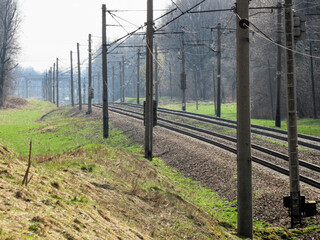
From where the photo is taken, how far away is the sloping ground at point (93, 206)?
241 inches

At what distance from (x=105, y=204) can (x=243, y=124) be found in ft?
11.2

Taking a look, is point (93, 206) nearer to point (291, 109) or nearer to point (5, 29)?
point (291, 109)

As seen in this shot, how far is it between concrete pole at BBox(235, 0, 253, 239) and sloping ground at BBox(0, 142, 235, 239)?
1.89 feet

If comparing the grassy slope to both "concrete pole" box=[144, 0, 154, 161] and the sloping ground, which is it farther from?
"concrete pole" box=[144, 0, 154, 161]

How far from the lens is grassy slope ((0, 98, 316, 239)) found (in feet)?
20.6

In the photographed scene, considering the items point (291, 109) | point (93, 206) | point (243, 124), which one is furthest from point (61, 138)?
point (243, 124)

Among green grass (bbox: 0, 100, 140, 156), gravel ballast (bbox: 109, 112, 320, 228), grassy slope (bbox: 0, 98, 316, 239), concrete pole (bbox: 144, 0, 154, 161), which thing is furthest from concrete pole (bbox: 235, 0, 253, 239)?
green grass (bbox: 0, 100, 140, 156)

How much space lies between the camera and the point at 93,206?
8.20 metres

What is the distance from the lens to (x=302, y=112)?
37594 millimetres

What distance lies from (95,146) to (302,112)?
25.6 metres

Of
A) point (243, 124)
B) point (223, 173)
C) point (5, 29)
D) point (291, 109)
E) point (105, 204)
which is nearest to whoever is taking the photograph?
point (105, 204)

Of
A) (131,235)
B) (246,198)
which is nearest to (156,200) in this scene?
(246,198)

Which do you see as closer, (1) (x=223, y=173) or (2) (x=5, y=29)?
(1) (x=223, y=173)

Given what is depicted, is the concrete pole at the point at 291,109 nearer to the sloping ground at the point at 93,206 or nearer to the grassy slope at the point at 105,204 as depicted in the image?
the grassy slope at the point at 105,204
